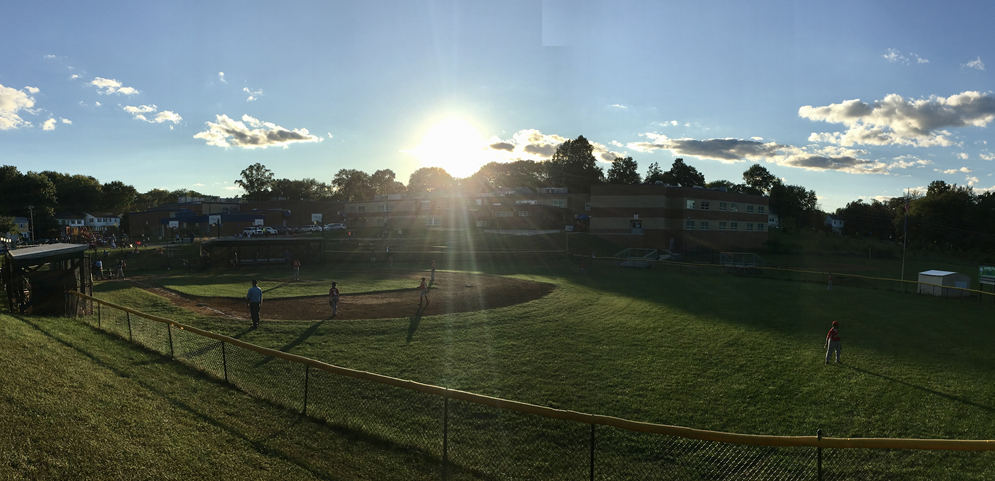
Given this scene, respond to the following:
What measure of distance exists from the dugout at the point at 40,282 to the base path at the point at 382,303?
4643 mm

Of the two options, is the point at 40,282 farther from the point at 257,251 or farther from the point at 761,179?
the point at 761,179

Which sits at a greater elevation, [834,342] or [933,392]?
[834,342]

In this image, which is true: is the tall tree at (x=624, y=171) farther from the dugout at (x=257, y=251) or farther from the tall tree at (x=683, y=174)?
the dugout at (x=257, y=251)

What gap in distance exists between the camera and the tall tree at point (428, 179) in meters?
150

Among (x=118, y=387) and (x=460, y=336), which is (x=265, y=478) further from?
(x=460, y=336)

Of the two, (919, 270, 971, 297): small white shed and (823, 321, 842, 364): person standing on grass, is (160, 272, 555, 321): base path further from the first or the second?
(919, 270, 971, 297): small white shed

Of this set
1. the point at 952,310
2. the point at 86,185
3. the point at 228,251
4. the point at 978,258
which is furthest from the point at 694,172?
the point at 86,185

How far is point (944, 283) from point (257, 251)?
171 feet

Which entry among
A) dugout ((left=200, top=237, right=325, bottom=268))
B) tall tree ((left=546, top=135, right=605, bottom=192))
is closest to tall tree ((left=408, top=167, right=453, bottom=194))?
tall tree ((left=546, top=135, right=605, bottom=192))

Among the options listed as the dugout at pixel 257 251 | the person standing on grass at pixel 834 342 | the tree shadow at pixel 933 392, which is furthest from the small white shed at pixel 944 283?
the dugout at pixel 257 251

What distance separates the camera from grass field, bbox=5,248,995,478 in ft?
35.9

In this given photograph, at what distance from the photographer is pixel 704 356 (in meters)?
15.1

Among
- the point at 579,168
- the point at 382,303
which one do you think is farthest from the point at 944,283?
the point at 579,168

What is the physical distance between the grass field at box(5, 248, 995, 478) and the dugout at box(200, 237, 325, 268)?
13363 mm
